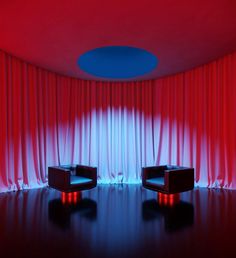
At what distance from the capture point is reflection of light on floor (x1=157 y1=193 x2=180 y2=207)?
12.0 feet

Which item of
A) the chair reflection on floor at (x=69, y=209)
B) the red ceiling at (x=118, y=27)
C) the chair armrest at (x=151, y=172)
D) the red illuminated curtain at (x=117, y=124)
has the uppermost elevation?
the red ceiling at (x=118, y=27)

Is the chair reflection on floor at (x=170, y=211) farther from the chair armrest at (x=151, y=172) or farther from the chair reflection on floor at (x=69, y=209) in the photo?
the chair reflection on floor at (x=69, y=209)

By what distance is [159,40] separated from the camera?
3.40 m

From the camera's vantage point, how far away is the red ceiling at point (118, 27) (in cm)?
257

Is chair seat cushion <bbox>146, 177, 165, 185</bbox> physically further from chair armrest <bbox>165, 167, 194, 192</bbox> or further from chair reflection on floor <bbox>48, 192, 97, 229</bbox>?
chair reflection on floor <bbox>48, 192, 97, 229</bbox>

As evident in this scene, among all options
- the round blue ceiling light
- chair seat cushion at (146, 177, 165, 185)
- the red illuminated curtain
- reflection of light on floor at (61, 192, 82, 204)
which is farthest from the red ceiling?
reflection of light on floor at (61, 192, 82, 204)

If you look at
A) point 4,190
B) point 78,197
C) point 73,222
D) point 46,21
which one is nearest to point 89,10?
point 46,21

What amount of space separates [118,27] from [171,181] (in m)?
2.71

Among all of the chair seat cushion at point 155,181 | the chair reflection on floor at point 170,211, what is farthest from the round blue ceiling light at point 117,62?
the chair reflection on floor at point 170,211

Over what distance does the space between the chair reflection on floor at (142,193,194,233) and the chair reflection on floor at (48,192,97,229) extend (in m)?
0.88

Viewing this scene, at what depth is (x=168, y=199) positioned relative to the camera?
3824 mm

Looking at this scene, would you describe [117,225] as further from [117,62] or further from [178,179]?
[117,62]

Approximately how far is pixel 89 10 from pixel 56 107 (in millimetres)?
3013

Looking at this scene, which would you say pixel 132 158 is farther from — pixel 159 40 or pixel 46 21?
pixel 46 21
